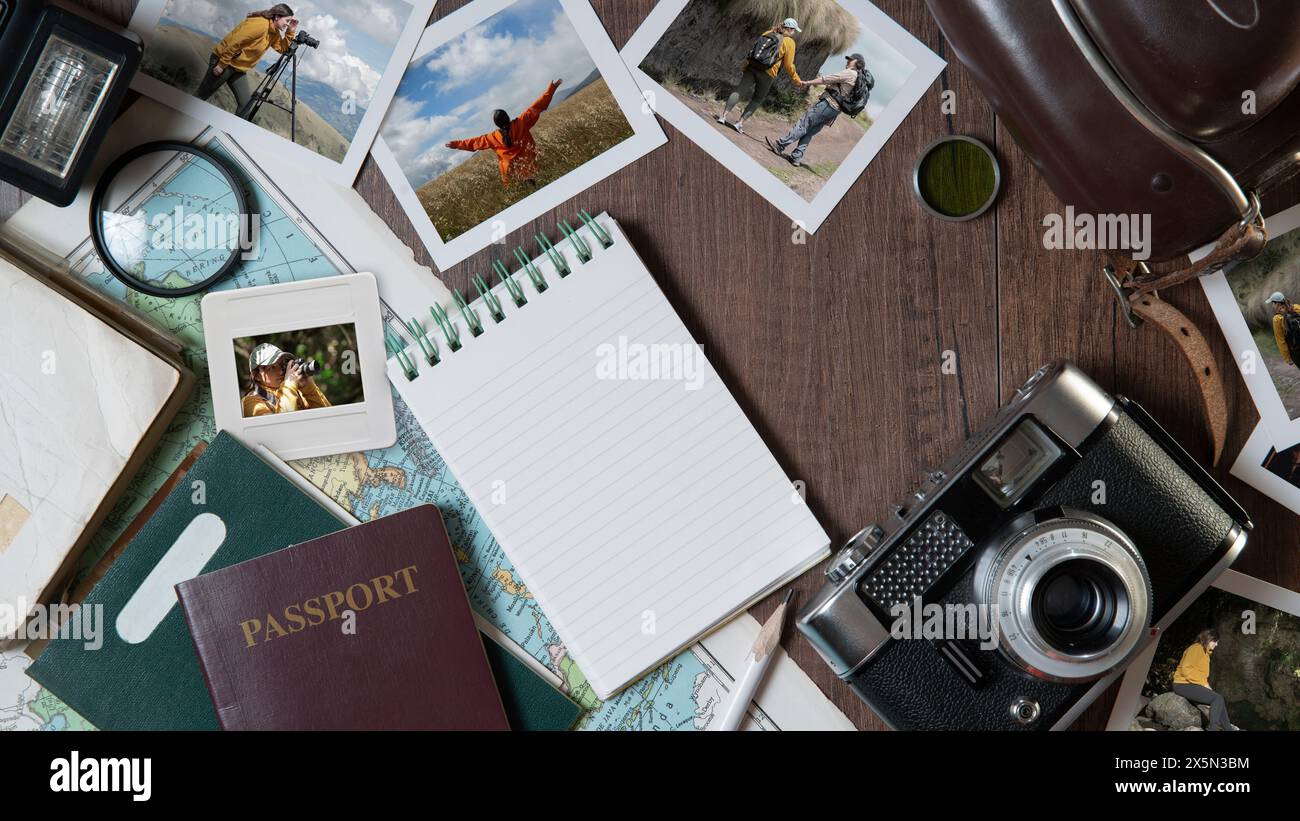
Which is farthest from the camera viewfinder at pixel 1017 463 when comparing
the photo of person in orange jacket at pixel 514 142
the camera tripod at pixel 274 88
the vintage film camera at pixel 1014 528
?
the camera tripod at pixel 274 88

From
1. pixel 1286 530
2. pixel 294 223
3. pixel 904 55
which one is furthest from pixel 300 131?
pixel 1286 530

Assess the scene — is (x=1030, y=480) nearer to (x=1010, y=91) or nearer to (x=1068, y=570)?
(x=1068, y=570)

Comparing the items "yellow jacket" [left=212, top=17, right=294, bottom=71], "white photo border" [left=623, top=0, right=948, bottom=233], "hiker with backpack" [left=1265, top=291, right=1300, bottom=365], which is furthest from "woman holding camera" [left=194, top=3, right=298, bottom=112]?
"hiker with backpack" [left=1265, top=291, right=1300, bottom=365]

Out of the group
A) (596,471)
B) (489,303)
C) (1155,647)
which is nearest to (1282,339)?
(1155,647)

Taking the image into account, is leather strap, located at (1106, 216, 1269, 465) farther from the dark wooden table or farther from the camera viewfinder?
the camera viewfinder

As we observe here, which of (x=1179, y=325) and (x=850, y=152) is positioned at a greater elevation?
(x=850, y=152)

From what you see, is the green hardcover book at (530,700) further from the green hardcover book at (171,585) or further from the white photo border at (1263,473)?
the white photo border at (1263,473)

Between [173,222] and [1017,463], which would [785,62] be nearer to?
[1017,463]
